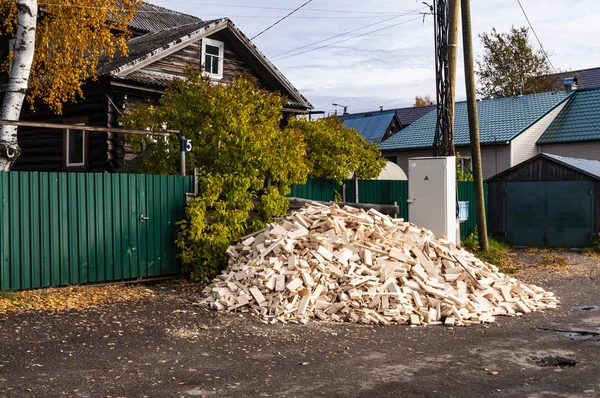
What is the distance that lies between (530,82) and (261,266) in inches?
1527

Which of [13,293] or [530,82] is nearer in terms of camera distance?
[13,293]

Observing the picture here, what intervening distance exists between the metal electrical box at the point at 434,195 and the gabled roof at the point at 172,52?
804 cm

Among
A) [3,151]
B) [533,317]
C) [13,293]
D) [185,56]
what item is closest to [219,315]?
[13,293]

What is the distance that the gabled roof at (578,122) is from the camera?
28.6m

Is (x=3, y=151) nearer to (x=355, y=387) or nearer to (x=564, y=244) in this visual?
(x=355, y=387)

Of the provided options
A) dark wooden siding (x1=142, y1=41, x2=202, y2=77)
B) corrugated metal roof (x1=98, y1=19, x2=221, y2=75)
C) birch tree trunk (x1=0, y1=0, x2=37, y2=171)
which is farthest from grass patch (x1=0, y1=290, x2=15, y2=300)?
dark wooden siding (x1=142, y1=41, x2=202, y2=77)

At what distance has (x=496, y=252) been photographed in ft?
55.9

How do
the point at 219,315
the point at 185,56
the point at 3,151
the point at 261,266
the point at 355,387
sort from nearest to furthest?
the point at 355,387
the point at 219,315
the point at 261,266
the point at 3,151
the point at 185,56

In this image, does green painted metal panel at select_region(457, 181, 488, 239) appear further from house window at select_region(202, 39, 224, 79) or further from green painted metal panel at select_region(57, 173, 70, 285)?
green painted metal panel at select_region(57, 173, 70, 285)

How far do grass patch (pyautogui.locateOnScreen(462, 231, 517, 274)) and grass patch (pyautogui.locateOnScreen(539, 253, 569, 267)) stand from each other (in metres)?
0.77

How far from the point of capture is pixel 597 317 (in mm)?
9844

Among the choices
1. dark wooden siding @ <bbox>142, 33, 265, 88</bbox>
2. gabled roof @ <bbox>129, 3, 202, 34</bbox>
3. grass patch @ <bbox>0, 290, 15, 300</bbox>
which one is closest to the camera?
grass patch @ <bbox>0, 290, 15, 300</bbox>

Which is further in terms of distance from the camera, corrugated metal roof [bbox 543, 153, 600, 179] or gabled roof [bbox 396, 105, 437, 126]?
gabled roof [bbox 396, 105, 437, 126]

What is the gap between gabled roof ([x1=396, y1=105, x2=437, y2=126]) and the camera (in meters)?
49.8
